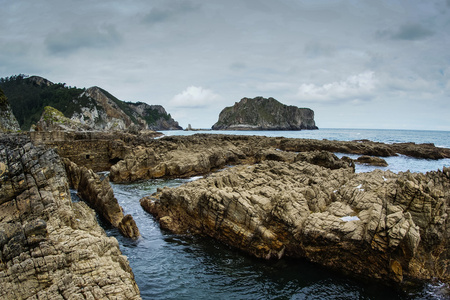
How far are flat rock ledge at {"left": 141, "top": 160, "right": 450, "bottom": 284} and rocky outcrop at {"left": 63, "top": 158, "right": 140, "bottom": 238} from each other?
85.7 inches

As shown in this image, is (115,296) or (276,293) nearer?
(115,296)

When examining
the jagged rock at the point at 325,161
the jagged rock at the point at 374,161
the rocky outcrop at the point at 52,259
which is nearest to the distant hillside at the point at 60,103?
the jagged rock at the point at 325,161

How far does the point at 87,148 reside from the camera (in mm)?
33938

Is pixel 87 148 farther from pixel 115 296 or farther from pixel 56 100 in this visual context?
pixel 56 100

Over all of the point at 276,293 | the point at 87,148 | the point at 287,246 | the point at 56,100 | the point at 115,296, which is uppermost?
the point at 56,100

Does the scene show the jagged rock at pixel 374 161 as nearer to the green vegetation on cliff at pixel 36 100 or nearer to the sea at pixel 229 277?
the sea at pixel 229 277

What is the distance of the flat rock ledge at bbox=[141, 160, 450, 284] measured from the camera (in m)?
10.9

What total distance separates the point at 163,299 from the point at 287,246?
20.5 feet

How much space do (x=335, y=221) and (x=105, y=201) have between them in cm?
1384

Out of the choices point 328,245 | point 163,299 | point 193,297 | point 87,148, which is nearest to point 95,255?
point 163,299

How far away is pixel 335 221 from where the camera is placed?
483 inches

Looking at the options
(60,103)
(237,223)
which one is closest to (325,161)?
(237,223)

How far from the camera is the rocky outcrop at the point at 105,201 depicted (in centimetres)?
1488

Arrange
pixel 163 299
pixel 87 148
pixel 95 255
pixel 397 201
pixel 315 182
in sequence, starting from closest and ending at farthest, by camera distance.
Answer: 1. pixel 95 255
2. pixel 163 299
3. pixel 397 201
4. pixel 315 182
5. pixel 87 148
